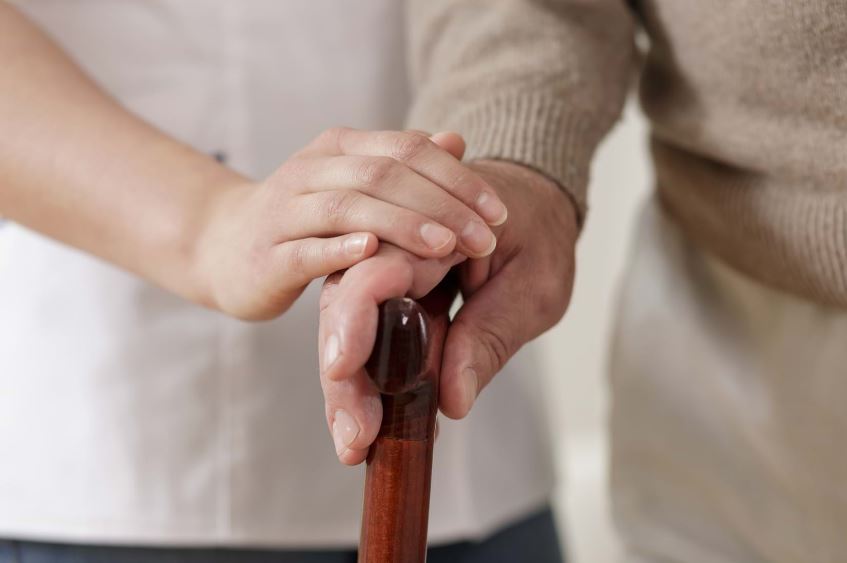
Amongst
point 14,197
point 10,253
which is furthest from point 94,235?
point 10,253

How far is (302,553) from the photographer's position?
0.72 m

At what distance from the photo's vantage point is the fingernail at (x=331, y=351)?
0.40 meters

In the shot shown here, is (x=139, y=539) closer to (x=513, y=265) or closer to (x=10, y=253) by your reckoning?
(x=10, y=253)

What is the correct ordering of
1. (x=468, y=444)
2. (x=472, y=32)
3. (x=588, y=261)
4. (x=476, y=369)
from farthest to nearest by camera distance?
(x=588, y=261) → (x=468, y=444) → (x=472, y=32) → (x=476, y=369)

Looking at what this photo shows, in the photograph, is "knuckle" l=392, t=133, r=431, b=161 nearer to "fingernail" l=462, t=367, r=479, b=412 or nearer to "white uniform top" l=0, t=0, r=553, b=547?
"fingernail" l=462, t=367, r=479, b=412

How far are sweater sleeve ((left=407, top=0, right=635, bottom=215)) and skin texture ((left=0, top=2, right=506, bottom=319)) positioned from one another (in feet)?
0.28

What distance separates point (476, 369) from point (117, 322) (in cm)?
32

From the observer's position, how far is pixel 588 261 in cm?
151

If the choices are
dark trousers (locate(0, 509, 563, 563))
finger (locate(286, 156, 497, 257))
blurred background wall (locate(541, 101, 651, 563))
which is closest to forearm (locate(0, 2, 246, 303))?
finger (locate(286, 156, 497, 257))

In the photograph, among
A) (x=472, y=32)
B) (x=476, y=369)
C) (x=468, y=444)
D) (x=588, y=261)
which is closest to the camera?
(x=476, y=369)

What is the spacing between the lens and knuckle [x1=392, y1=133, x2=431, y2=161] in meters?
0.46

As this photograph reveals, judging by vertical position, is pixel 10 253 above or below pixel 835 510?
above

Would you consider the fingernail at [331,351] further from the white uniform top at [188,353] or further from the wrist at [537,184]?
the white uniform top at [188,353]

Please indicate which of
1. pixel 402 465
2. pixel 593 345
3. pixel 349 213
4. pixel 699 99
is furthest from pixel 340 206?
pixel 593 345
